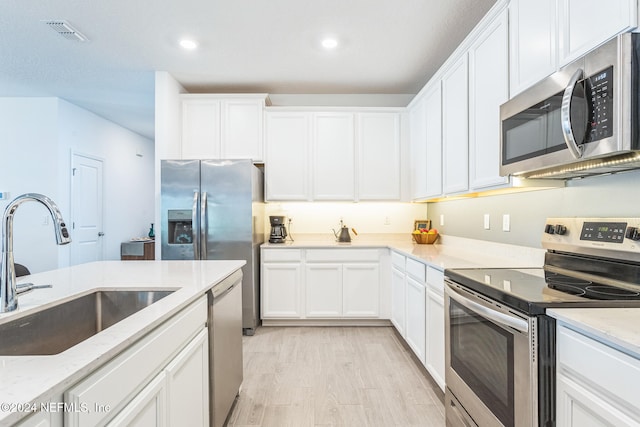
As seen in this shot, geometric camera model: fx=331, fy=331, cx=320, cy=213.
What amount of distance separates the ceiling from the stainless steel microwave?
133cm

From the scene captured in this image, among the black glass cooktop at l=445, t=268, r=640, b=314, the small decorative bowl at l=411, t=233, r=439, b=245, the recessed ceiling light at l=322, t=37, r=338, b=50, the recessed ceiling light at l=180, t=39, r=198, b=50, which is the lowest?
the black glass cooktop at l=445, t=268, r=640, b=314

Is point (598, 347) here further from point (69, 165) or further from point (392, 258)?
point (69, 165)

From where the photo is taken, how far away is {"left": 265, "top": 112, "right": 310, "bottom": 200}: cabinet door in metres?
3.83

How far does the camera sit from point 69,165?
465cm

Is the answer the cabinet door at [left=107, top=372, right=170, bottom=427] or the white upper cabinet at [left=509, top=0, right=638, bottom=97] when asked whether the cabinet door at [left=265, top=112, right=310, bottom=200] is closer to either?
the white upper cabinet at [left=509, top=0, right=638, bottom=97]

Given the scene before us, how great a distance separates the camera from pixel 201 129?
3775 mm

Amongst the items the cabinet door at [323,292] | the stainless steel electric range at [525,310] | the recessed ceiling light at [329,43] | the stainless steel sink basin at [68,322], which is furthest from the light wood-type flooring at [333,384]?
the recessed ceiling light at [329,43]

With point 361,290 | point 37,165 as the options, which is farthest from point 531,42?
point 37,165

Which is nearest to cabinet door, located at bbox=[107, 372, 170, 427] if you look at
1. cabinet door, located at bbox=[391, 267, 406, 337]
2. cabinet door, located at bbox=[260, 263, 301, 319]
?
cabinet door, located at bbox=[391, 267, 406, 337]

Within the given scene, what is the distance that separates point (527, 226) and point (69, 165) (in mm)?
5524

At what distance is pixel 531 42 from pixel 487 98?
1.43 ft

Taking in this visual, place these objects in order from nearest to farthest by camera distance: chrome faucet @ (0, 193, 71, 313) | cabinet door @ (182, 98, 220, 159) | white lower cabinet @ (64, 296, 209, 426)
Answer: white lower cabinet @ (64, 296, 209, 426) < chrome faucet @ (0, 193, 71, 313) < cabinet door @ (182, 98, 220, 159)

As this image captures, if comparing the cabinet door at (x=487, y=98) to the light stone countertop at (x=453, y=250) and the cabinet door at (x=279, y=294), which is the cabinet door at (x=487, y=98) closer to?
the light stone countertop at (x=453, y=250)

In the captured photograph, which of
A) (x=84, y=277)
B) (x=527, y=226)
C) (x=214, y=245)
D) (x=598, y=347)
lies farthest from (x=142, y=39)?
(x=598, y=347)
